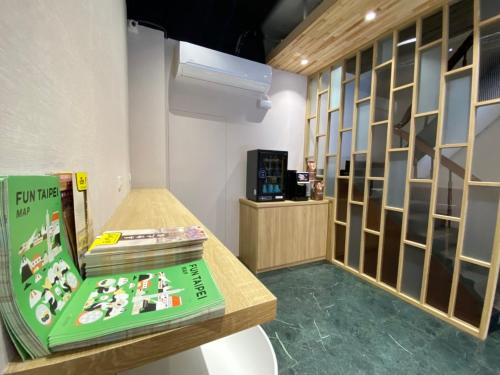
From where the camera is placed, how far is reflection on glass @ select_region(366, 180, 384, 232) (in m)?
2.11

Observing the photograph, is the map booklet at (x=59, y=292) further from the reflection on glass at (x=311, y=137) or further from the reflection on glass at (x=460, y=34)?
the reflection on glass at (x=311, y=137)

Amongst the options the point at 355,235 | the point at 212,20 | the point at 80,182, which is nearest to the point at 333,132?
the point at 355,235

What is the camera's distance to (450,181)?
163 cm

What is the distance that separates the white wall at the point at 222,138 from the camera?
235cm

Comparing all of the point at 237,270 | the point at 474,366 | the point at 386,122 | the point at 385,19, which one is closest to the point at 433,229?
the point at 474,366

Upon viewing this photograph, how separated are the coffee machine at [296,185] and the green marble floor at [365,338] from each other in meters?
1.03

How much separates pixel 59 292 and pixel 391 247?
2424 millimetres

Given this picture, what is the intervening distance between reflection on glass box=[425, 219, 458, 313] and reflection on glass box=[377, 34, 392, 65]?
5.13 ft

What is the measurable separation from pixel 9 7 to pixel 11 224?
29cm

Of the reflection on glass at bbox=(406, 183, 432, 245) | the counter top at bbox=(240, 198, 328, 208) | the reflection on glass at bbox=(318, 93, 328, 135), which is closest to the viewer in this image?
the reflection on glass at bbox=(406, 183, 432, 245)

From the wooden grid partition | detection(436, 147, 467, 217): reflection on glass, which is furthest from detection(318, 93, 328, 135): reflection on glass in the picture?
detection(436, 147, 467, 217): reflection on glass

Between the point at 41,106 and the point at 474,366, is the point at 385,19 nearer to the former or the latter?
the point at 41,106

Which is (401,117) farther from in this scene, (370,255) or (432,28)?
(370,255)

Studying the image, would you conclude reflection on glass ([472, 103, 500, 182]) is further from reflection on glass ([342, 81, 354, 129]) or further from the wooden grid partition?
reflection on glass ([342, 81, 354, 129])
